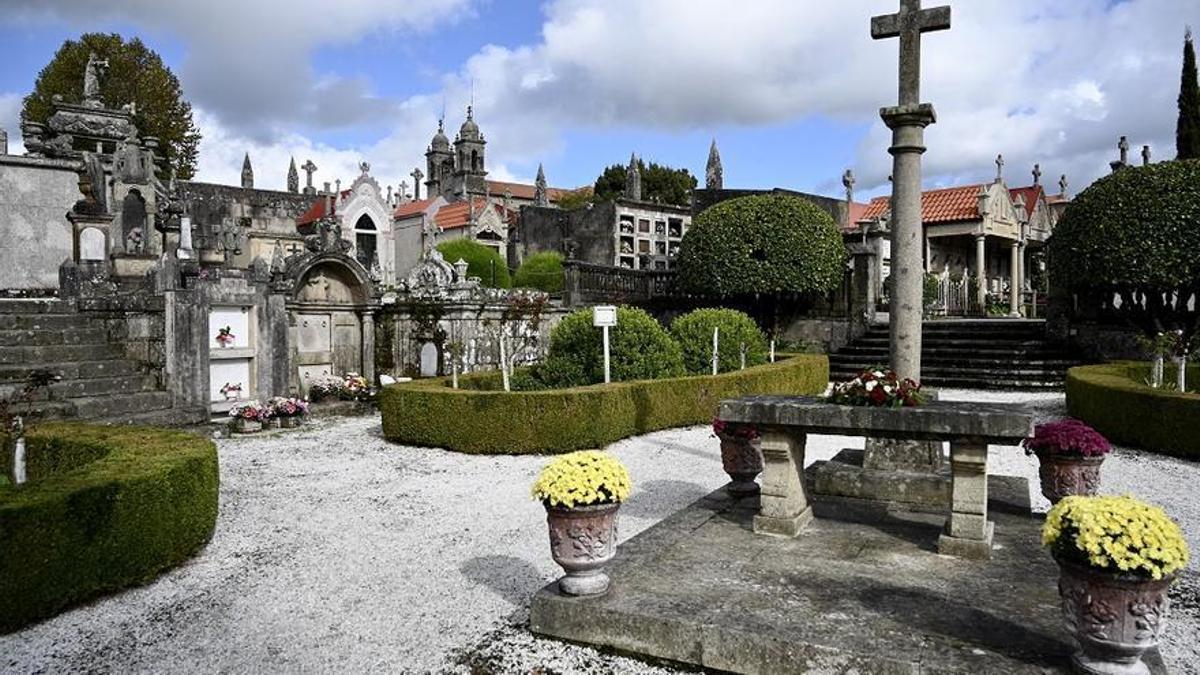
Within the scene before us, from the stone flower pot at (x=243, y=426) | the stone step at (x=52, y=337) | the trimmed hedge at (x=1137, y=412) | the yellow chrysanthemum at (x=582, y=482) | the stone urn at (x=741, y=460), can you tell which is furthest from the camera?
the stone flower pot at (x=243, y=426)

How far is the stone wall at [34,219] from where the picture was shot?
63.6 ft

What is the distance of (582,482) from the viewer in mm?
4242

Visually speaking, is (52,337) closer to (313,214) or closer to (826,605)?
(826,605)

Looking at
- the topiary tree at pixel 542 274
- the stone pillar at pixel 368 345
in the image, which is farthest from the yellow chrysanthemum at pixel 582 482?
the topiary tree at pixel 542 274

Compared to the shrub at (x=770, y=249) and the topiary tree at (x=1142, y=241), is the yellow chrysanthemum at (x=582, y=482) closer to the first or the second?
the topiary tree at (x=1142, y=241)

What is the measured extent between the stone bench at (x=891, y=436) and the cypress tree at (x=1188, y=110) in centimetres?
2471

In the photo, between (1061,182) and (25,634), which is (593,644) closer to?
(25,634)

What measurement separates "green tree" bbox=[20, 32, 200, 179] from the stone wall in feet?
45.5

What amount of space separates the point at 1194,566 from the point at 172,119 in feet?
141

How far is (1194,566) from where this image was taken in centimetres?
554

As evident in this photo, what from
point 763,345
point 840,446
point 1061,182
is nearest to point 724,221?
point 763,345

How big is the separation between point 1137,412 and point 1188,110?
63.4ft

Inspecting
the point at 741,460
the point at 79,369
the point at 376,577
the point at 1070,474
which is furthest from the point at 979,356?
the point at 79,369

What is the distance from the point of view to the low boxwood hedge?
9867 millimetres
